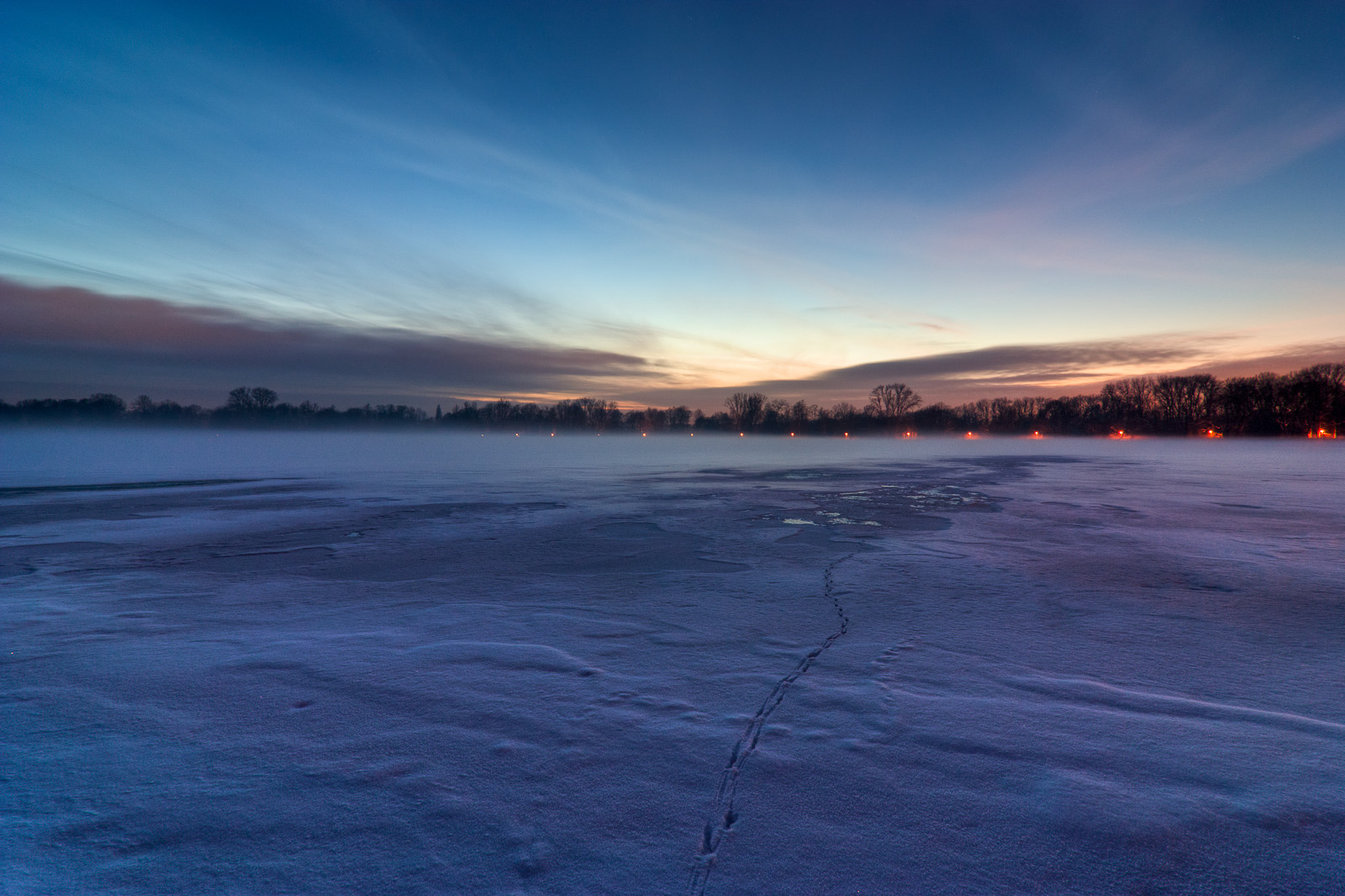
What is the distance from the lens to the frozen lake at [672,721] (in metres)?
1.86

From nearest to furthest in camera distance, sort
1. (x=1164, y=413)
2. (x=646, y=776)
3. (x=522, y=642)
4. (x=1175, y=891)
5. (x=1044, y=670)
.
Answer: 1. (x=1175, y=891)
2. (x=646, y=776)
3. (x=1044, y=670)
4. (x=522, y=642)
5. (x=1164, y=413)

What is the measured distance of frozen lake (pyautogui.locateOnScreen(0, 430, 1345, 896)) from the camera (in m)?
1.86

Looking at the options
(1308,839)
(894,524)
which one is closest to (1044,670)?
(1308,839)

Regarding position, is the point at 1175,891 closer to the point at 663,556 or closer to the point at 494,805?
the point at 494,805

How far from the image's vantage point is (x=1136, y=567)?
580 centimetres

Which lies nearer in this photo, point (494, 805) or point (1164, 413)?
point (494, 805)

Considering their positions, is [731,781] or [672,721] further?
[672,721]

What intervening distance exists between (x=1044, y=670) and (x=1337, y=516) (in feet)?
32.7

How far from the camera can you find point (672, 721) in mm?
2725

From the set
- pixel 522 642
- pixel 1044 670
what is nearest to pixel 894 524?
pixel 1044 670

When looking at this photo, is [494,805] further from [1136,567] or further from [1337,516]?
[1337,516]

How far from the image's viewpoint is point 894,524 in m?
8.61

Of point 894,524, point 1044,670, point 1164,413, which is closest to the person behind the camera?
point 1044,670

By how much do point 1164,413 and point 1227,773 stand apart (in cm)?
12543
